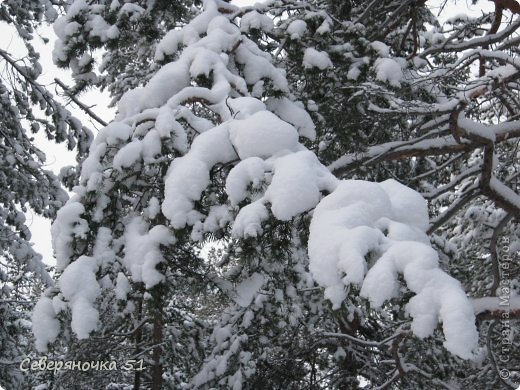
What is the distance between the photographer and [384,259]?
1.76 meters

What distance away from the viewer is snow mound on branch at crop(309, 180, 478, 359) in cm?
157

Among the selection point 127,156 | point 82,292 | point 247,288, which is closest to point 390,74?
point 247,288

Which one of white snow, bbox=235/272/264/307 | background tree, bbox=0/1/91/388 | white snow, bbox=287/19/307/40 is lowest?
white snow, bbox=235/272/264/307

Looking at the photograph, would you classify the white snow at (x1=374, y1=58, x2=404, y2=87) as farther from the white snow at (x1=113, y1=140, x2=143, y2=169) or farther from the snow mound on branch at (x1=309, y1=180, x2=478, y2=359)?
the white snow at (x1=113, y1=140, x2=143, y2=169)

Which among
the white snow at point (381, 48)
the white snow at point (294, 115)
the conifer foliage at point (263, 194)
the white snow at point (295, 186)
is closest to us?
the conifer foliage at point (263, 194)

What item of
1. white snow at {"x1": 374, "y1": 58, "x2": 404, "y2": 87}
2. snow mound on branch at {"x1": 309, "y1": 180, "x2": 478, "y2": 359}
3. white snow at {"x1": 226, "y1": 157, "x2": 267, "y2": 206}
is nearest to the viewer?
snow mound on branch at {"x1": 309, "y1": 180, "x2": 478, "y2": 359}

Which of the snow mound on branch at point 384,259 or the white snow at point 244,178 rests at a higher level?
the white snow at point 244,178

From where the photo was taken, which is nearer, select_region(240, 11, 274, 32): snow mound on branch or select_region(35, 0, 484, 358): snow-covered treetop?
select_region(35, 0, 484, 358): snow-covered treetop

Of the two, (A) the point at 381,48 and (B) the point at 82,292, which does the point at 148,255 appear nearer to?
(B) the point at 82,292

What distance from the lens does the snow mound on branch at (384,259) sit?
1572 mm

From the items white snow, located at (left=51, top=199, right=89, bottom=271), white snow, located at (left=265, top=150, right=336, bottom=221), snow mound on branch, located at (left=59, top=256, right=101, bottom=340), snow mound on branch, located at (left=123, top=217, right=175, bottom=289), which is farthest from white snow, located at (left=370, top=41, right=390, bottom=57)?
snow mound on branch, located at (left=59, top=256, right=101, bottom=340)

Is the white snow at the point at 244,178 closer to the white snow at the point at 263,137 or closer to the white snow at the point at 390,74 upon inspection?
the white snow at the point at 263,137

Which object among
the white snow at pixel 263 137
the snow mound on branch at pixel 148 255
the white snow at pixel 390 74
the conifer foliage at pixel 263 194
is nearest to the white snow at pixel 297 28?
the conifer foliage at pixel 263 194

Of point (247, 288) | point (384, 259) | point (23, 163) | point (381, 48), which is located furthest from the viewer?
point (23, 163)
